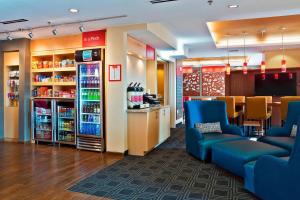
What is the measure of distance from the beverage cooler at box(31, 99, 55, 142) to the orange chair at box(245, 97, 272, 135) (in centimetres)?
540

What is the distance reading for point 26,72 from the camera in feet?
20.6

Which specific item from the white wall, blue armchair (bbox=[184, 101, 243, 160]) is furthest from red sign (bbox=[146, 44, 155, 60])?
blue armchair (bbox=[184, 101, 243, 160])

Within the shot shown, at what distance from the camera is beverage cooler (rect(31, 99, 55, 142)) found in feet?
20.2

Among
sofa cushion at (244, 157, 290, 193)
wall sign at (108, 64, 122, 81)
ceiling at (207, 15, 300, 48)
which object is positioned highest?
ceiling at (207, 15, 300, 48)

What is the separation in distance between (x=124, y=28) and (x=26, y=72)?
3.04 m

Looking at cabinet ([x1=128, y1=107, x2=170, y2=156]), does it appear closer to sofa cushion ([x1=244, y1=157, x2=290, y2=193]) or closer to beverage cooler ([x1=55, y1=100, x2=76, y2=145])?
→ beverage cooler ([x1=55, y1=100, x2=76, y2=145])

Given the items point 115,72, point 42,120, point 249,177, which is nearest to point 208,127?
point 249,177

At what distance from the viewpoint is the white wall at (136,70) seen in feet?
19.6

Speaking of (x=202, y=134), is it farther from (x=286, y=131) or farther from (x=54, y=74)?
(x=54, y=74)

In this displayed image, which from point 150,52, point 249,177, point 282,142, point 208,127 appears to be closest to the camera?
point 249,177

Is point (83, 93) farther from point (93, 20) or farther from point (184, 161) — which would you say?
point (184, 161)

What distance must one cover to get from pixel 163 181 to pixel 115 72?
260 centimetres

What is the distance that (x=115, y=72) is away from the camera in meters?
5.22

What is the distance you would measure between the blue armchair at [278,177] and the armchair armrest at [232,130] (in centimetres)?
208
